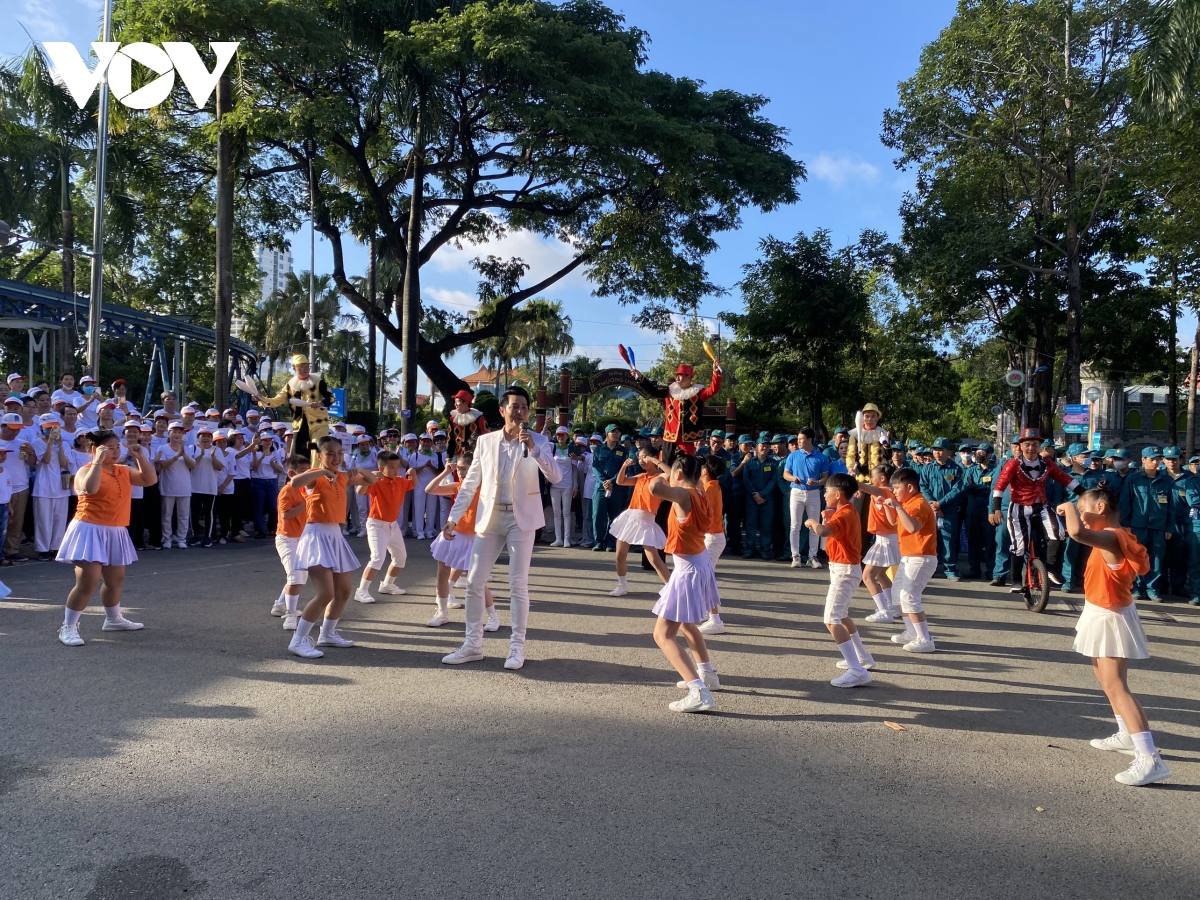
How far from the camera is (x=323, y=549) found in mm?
6777

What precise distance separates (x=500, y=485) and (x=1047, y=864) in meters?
4.42

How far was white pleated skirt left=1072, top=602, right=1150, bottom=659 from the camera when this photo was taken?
488 cm

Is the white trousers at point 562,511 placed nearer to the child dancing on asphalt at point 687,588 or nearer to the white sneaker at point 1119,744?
the child dancing on asphalt at point 687,588

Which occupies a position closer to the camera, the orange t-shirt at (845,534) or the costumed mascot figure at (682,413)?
the orange t-shirt at (845,534)

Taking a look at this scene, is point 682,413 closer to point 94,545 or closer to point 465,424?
point 465,424

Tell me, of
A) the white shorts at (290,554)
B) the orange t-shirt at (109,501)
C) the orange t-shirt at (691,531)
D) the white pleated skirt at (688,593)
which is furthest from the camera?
the white shorts at (290,554)

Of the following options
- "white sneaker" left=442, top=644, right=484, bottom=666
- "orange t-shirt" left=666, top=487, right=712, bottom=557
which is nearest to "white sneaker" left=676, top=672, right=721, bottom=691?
"orange t-shirt" left=666, top=487, right=712, bottom=557

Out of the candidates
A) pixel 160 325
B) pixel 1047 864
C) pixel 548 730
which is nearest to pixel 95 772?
pixel 548 730

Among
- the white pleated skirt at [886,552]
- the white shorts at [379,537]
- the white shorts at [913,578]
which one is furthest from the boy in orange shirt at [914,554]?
the white shorts at [379,537]

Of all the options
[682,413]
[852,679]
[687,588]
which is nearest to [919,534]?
[852,679]

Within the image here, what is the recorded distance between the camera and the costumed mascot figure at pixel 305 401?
927cm

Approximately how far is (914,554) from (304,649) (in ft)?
17.2

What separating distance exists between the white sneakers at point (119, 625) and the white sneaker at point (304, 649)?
166cm

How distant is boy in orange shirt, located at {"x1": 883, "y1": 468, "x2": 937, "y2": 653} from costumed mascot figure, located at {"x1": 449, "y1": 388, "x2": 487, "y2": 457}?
4.80m
